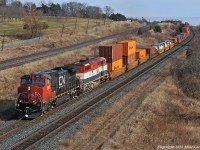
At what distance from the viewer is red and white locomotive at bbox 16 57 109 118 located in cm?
2327

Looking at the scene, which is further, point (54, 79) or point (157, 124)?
point (54, 79)

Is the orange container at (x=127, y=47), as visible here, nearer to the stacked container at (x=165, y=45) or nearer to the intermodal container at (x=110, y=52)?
the intermodal container at (x=110, y=52)

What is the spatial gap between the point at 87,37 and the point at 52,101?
214ft

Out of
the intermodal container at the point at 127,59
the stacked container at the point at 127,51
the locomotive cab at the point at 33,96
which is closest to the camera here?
the locomotive cab at the point at 33,96

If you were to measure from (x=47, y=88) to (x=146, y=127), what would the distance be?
26.2 ft

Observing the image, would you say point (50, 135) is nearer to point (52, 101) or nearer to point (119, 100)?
point (52, 101)

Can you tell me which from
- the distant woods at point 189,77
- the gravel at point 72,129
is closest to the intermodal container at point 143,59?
the distant woods at point 189,77

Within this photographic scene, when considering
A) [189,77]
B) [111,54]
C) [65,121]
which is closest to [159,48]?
[111,54]

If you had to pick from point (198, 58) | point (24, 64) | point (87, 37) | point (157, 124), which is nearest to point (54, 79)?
point (157, 124)

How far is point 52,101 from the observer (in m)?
25.3

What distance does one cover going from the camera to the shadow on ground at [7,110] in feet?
79.8

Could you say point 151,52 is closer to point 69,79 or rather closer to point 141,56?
point 141,56

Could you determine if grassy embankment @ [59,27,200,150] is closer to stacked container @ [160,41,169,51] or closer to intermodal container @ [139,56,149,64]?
intermodal container @ [139,56,149,64]

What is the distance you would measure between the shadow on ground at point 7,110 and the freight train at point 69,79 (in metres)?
1.65
